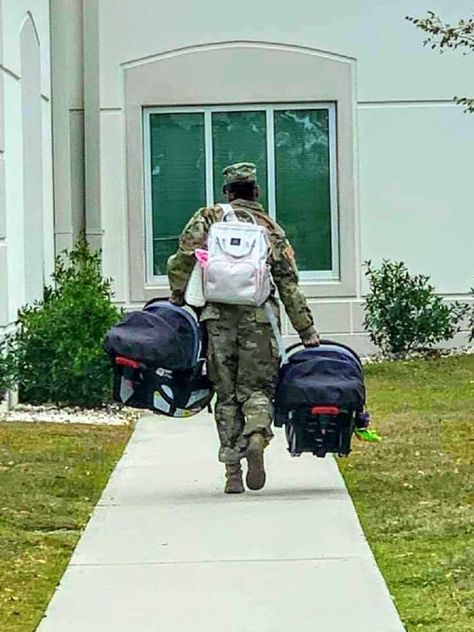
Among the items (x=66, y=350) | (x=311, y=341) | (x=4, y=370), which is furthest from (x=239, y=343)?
(x=66, y=350)

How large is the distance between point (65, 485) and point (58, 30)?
774 cm

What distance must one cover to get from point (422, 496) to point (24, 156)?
6667 mm

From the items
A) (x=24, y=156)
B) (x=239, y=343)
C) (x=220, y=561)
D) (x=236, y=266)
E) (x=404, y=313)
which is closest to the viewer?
(x=220, y=561)

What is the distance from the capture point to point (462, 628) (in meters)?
5.53

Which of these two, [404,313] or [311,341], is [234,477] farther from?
[404,313]

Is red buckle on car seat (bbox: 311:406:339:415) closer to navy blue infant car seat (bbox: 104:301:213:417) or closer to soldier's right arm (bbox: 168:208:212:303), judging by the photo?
navy blue infant car seat (bbox: 104:301:213:417)

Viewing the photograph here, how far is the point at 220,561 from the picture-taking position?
6730mm

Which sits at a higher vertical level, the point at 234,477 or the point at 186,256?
the point at 186,256

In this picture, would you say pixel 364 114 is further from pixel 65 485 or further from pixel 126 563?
pixel 126 563

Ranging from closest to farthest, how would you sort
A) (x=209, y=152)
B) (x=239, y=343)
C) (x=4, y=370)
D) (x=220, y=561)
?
(x=220, y=561)
(x=239, y=343)
(x=4, y=370)
(x=209, y=152)

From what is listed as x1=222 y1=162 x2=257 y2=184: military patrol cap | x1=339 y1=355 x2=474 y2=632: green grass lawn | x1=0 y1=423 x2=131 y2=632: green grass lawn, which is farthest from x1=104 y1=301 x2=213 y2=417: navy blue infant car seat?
x1=339 y1=355 x2=474 y2=632: green grass lawn

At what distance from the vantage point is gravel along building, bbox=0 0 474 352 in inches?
633

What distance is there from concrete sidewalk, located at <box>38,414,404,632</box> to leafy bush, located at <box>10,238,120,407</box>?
2865mm

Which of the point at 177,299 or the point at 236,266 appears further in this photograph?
the point at 177,299
